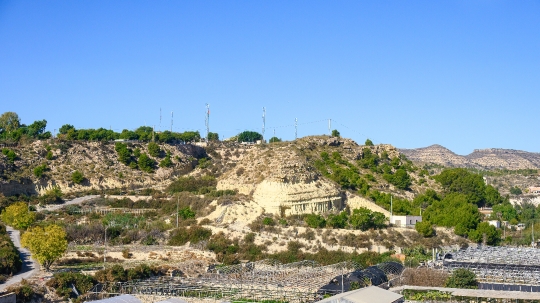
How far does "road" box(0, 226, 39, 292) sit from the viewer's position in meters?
31.6

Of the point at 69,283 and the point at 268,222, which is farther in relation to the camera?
the point at 268,222

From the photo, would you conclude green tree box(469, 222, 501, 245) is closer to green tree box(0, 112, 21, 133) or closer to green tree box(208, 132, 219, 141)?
green tree box(208, 132, 219, 141)

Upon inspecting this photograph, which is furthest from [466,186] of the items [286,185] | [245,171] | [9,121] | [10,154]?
[9,121]

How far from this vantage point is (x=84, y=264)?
1469 inches

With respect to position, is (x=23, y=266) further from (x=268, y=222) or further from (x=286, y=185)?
(x=286, y=185)

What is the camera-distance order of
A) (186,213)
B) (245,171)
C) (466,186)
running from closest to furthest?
(186,213), (245,171), (466,186)

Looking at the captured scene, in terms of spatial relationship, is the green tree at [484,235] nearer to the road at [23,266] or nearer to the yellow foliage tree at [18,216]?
the road at [23,266]

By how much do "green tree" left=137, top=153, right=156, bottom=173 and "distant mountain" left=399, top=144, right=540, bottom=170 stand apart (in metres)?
80.0

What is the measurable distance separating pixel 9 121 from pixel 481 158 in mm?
101515

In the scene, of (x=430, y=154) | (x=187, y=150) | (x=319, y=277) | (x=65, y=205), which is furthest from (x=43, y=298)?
(x=430, y=154)

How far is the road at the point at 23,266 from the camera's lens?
31.6 m

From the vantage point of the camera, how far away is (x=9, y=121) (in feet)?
286

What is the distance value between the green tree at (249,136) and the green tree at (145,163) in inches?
933

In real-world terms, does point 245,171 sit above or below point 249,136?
below
